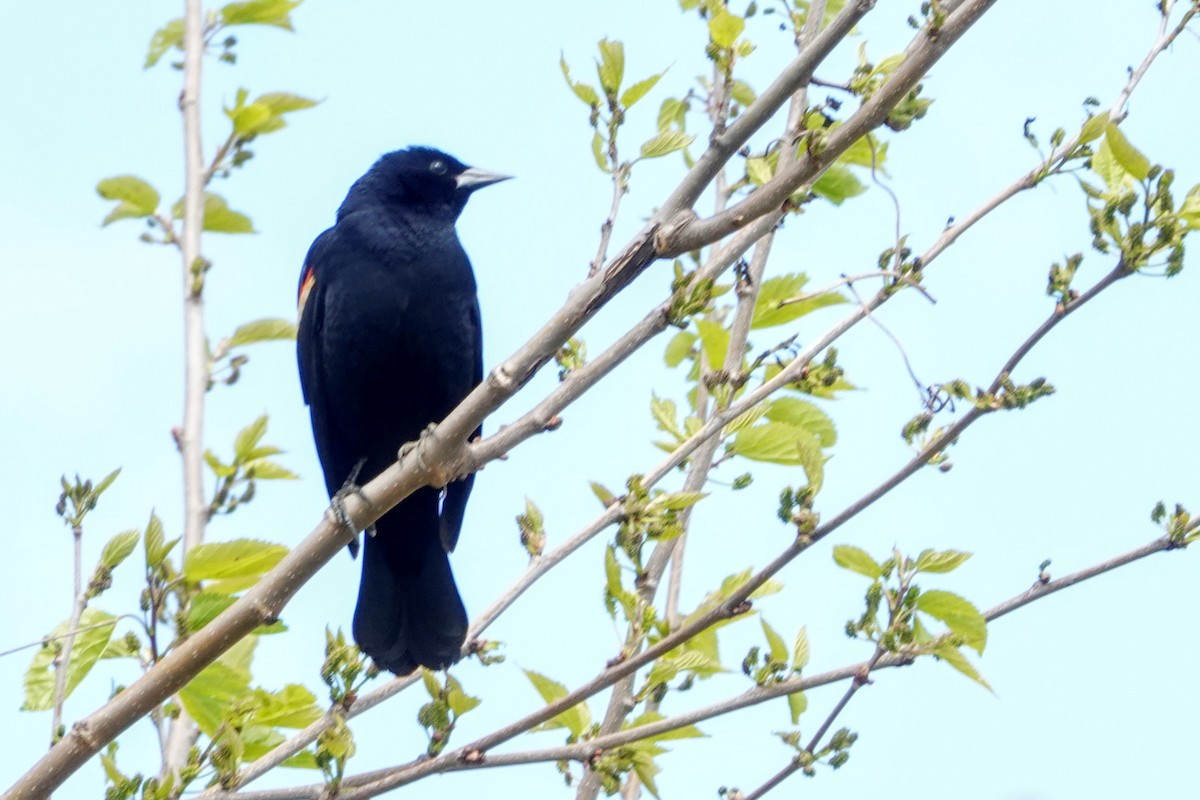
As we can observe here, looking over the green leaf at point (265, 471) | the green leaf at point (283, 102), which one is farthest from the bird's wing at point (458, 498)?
the green leaf at point (283, 102)

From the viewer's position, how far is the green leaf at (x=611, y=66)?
290 cm

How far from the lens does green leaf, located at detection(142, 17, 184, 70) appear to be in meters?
4.64

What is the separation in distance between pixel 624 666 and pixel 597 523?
1.22 ft

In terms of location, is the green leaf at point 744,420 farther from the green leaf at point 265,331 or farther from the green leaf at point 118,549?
the green leaf at point 265,331

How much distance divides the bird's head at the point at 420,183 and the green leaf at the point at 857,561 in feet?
7.74

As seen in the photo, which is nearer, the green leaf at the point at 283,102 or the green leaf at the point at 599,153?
the green leaf at the point at 599,153

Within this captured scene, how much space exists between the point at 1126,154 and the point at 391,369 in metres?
2.22

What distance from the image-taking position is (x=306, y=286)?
4461 millimetres

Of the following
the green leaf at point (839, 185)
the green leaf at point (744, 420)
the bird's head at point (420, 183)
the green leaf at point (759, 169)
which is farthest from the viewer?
the bird's head at point (420, 183)

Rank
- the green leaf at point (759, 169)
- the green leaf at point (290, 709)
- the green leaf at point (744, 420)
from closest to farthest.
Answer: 1. the green leaf at point (290, 709)
2. the green leaf at point (744, 420)
3. the green leaf at point (759, 169)

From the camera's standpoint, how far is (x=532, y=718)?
2.51 metres

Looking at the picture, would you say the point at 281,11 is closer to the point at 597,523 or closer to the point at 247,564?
the point at 247,564

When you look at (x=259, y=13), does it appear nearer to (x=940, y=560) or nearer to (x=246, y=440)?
(x=246, y=440)

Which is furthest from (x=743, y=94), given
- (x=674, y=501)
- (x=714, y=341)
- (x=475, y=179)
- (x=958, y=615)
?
(x=958, y=615)
